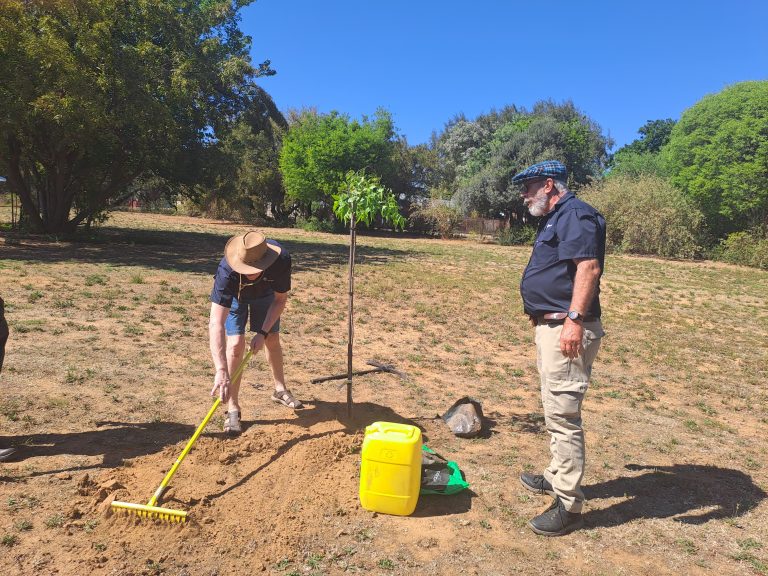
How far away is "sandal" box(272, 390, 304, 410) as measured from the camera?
5.12 metres

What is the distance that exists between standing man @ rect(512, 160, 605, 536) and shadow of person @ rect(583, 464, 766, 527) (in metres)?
0.42

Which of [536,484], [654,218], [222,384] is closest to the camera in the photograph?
[222,384]

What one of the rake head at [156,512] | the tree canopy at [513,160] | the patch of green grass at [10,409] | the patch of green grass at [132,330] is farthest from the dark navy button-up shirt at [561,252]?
the tree canopy at [513,160]

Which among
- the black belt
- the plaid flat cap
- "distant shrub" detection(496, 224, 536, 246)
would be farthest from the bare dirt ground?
"distant shrub" detection(496, 224, 536, 246)

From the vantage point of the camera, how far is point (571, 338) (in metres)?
3.19

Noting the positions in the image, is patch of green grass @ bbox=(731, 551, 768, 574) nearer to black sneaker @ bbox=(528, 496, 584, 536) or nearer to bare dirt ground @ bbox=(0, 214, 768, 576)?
bare dirt ground @ bbox=(0, 214, 768, 576)

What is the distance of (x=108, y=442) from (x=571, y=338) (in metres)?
3.48

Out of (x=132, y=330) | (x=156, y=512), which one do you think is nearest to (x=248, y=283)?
(x=156, y=512)

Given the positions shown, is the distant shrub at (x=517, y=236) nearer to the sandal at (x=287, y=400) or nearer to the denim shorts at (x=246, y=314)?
the sandal at (x=287, y=400)

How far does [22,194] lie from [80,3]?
21.0ft

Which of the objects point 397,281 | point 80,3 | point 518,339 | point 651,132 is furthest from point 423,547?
point 651,132

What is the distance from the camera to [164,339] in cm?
725

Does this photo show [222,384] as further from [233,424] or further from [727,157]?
[727,157]

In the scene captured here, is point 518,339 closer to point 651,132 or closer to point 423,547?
point 423,547
